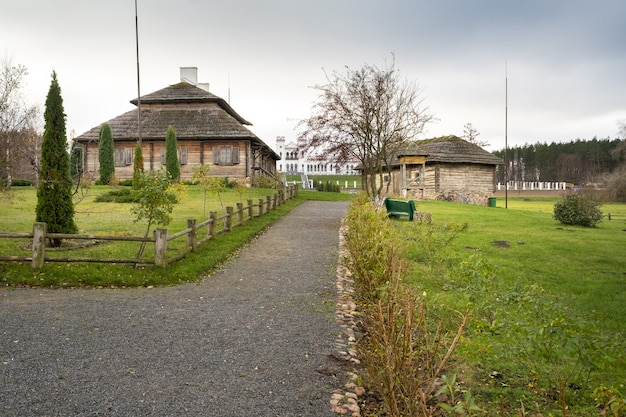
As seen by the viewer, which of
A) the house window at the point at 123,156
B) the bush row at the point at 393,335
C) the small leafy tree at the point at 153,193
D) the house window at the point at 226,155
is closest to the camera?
the bush row at the point at 393,335

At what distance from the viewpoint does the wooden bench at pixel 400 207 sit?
21438 mm

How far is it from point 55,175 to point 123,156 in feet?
94.9

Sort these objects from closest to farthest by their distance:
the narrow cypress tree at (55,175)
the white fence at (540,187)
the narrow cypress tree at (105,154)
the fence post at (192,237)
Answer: the fence post at (192,237), the narrow cypress tree at (55,175), the narrow cypress tree at (105,154), the white fence at (540,187)

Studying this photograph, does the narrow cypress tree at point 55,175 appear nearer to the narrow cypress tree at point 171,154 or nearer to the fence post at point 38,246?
the fence post at point 38,246

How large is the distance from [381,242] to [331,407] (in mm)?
3824

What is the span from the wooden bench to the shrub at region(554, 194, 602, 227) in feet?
24.4

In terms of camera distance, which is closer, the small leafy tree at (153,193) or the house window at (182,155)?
the small leafy tree at (153,193)

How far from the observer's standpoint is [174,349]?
244 inches

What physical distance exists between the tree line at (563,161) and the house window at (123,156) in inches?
3385

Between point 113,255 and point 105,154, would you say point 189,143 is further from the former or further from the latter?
point 113,255

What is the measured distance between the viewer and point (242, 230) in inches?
679

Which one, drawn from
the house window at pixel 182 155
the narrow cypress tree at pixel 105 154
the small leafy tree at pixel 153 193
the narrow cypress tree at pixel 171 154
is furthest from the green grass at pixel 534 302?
the narrow cypress tree at pixel 105 154

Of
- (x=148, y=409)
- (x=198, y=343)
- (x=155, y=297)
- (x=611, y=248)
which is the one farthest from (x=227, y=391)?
(x=611, y=248)

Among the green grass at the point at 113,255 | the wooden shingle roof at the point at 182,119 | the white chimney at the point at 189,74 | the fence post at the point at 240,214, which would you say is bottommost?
the green grass at the point at 113,255
